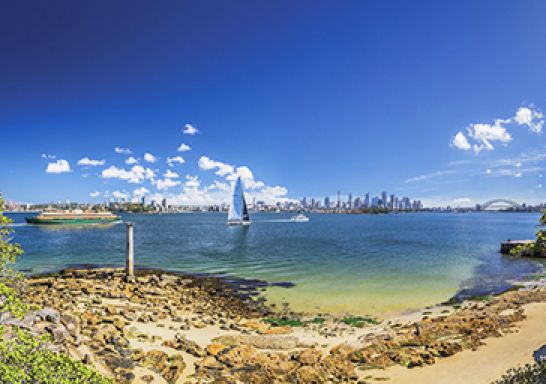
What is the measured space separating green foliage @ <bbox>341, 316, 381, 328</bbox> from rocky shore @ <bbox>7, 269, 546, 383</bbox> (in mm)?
49

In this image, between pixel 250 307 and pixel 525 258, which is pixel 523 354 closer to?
pixel 250 307

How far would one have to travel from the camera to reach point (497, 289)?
2245 cm

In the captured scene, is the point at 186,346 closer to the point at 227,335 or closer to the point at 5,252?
the point at 227,335

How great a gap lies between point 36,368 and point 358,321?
14.1m

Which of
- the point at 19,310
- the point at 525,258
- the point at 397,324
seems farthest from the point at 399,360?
the point at 525,258

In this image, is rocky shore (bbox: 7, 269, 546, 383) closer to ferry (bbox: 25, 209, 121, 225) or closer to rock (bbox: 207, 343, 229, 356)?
rock (bbox: 207, 343, 229, 356)

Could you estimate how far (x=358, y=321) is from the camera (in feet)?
50.4

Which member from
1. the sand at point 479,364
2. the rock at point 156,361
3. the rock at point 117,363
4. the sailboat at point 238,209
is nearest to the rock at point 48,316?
the rock at point 117,363

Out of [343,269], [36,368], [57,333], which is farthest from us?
[343,269]

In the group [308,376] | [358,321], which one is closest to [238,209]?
[358,321]

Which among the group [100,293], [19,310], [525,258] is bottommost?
[525,258]

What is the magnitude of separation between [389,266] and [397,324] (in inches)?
699

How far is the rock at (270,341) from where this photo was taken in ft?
36.3

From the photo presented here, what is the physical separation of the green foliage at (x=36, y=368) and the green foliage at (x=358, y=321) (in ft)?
41.9
